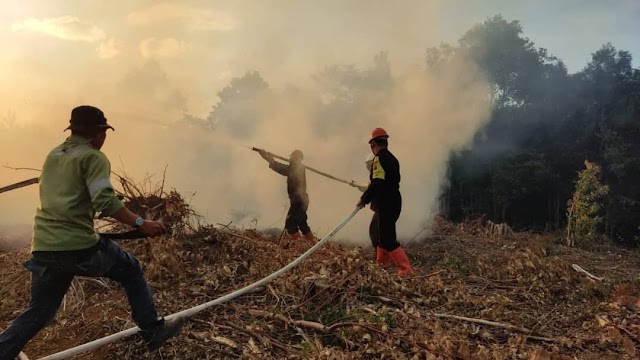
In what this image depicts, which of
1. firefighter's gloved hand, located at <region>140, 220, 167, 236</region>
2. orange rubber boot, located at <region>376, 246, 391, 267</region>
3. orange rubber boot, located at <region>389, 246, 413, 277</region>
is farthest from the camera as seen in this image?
orange rubber boot, located at <region>376, 246, 391, 267</region>

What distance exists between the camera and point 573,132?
27531 millimetres

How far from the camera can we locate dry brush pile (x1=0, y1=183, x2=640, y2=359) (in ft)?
12.4

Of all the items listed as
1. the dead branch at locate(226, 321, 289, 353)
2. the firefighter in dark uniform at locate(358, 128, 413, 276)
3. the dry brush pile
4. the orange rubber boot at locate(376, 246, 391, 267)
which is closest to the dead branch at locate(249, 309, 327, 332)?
the dry brush pile

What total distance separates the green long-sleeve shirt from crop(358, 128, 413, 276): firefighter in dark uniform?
377 centimetres

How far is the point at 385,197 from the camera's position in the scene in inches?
252

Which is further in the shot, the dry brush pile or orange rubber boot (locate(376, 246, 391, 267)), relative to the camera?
orange rubber boot (locate(376, 246, 391, 267))

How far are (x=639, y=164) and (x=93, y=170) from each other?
27.4 metres

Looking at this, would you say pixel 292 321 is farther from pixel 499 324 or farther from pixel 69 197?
pixel 69 197

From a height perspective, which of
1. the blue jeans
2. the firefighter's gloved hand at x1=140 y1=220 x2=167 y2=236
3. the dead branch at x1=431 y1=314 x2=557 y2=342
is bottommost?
the dead branch at x1=431 y1=314 x2=557 y2=342

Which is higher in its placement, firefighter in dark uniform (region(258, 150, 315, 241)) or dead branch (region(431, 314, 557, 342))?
firefighter in dark uniform (region(258, 150, 315, 241))

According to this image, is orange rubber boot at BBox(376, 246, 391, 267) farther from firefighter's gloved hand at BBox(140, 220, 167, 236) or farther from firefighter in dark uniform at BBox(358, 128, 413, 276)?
firefighter's gloved hand at BBox(140, 220, 167, 236)

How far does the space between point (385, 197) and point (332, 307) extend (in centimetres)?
222

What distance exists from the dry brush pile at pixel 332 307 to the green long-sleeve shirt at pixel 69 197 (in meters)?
1.10

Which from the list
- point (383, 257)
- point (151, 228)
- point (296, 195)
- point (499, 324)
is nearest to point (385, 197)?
point (383, 257)
